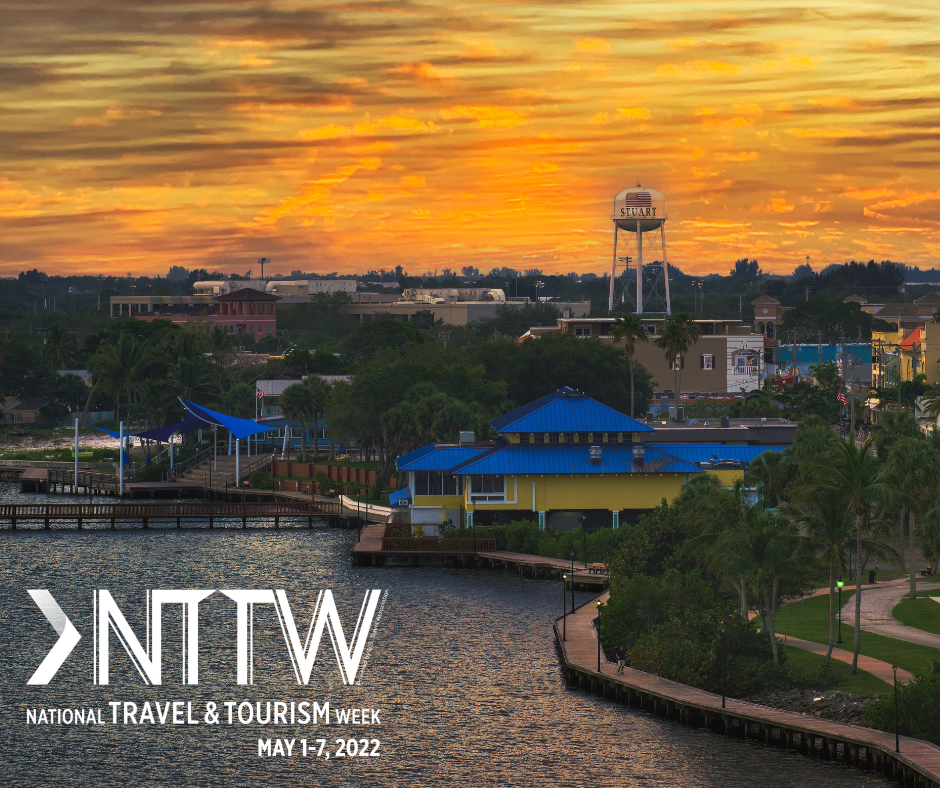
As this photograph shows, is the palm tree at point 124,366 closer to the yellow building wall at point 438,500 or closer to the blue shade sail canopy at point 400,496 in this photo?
the blue shade sail canopy at point 400,496

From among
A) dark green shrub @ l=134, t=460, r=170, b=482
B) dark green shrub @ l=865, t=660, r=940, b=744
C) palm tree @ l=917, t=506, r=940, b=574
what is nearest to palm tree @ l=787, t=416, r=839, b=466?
palm tree @ l=917, t=506, r=940, b=574

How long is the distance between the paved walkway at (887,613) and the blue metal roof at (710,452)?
26031mm

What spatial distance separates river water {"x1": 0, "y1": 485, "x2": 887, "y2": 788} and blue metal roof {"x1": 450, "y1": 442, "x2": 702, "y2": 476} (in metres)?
8.23

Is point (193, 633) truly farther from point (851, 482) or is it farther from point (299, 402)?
point (299, 402)

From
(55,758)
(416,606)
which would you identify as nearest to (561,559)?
(416,606)

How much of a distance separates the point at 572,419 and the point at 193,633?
3683 cm

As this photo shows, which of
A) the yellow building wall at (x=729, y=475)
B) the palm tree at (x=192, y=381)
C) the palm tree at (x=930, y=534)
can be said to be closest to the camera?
the palm tree at (x=930, y=534)

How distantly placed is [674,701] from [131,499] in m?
92.9

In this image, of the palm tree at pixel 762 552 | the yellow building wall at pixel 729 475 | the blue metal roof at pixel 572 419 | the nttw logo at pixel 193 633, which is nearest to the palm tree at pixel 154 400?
the blue metal roof at pixel 572 419

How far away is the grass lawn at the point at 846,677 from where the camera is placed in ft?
185

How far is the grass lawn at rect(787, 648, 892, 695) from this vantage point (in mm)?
56250

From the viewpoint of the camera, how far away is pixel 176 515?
12012cm

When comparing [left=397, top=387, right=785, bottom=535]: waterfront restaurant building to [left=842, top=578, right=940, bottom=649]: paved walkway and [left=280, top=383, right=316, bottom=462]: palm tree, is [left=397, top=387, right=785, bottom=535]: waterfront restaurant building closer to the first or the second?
[left=842, top=578, right=940, bottom=649]: paved walkway

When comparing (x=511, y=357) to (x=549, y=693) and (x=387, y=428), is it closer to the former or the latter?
(x=387, y=428)
